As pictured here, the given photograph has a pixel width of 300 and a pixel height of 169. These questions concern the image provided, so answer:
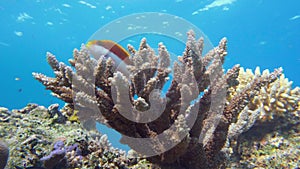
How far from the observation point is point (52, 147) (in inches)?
102

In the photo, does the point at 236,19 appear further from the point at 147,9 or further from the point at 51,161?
the point at 51,161

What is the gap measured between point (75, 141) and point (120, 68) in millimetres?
1050

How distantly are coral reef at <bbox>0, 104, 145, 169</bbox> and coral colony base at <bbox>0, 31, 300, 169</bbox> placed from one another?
0.01 meters

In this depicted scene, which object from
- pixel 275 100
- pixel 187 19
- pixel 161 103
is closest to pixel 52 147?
pixel 161 103

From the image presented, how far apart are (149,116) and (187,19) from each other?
25146mm

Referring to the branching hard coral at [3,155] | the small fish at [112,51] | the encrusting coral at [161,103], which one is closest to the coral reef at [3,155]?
the branching hard coral at [3,155]

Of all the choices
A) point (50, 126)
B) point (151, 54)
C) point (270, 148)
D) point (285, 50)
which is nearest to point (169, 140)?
point (151, 54)

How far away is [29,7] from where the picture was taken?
2558 centimetres

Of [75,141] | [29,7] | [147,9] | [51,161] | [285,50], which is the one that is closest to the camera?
[51,161]

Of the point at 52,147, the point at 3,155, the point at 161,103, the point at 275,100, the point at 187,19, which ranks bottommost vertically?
the point at 3,155

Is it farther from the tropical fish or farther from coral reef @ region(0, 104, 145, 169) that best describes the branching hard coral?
the tropical fish

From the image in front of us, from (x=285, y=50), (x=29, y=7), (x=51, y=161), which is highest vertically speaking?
(x=285, y=50)

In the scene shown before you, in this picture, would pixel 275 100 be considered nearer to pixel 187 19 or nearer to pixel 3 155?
pixel 3 155

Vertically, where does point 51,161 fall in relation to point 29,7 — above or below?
below
